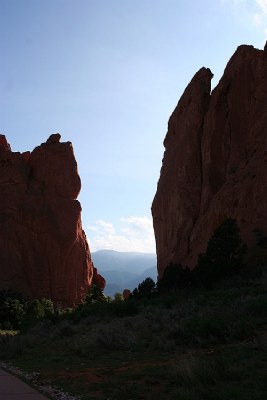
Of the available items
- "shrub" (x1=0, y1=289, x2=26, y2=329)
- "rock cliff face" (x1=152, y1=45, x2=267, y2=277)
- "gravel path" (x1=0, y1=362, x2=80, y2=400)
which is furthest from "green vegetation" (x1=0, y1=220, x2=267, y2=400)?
"shrub" (x1=0, y1=289, x2=26, y2=329)

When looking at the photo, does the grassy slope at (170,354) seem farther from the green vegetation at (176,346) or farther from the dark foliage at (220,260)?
the dark foliage at (220,260)

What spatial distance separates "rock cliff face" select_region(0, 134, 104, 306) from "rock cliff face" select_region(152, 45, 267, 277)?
17.5 m

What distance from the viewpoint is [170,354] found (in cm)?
1484

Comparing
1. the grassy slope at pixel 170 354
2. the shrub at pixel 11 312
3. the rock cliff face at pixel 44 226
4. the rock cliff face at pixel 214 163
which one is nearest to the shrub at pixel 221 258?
the rock cliff face at pixel 214 163

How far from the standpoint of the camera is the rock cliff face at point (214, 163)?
131ft

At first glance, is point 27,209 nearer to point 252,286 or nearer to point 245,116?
point 245,116

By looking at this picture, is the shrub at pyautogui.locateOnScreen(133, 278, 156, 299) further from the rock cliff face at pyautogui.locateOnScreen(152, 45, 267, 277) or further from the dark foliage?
the rock cliff face at pyautogui.locateOnScreen(152, 45, 267, 277)

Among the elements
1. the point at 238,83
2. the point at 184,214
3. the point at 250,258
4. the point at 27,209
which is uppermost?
the point at 238,83

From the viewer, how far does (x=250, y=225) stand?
1484 inches

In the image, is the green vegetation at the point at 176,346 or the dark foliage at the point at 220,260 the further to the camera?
the dark foliage at the point at 220,260

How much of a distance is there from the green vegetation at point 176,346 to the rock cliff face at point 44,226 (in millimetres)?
33367

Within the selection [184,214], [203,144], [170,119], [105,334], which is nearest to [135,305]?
[105,334]

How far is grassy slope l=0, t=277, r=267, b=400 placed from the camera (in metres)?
9.48

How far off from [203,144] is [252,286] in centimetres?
2609
